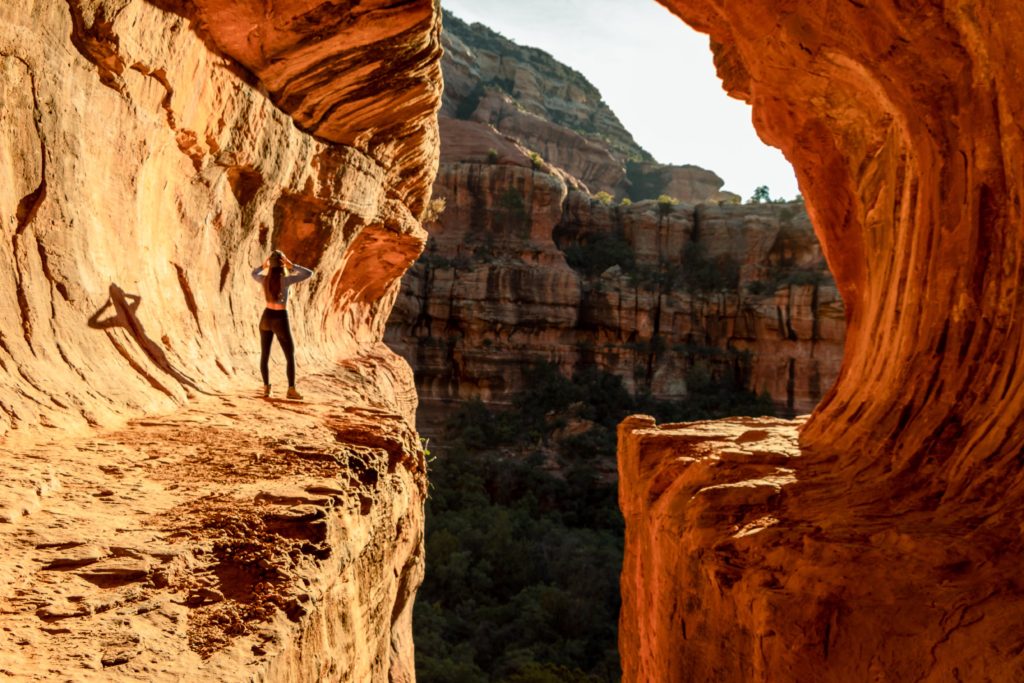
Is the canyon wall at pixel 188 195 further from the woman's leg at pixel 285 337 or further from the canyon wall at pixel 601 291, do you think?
the canyon wall at pixel 601 291

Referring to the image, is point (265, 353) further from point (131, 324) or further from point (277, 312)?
point (131, 324)

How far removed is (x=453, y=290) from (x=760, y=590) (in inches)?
1087

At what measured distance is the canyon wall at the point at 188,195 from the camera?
145 inches

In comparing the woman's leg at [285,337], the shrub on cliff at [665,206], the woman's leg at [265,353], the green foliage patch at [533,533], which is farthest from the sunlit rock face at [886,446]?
the shrub on cliff at [665,206]

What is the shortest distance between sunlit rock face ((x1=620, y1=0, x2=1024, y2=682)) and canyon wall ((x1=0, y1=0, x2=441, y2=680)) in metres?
2.09

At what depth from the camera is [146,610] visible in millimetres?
2225

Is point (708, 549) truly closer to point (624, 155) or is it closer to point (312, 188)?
point (312, 188)

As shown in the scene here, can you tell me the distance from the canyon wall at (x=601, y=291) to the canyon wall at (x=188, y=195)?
2058 centimetres

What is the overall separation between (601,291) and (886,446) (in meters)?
27.3

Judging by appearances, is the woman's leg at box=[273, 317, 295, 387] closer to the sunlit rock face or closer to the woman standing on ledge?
the woman standing on ledge

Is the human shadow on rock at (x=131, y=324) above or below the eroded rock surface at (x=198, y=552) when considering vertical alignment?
above

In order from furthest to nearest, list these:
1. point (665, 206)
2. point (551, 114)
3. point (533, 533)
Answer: point (551, 114), point (665, 206), point (533, 533)

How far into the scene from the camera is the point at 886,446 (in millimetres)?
4828

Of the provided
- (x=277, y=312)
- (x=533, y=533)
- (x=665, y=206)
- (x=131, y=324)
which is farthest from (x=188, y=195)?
(x=665, y=206)
